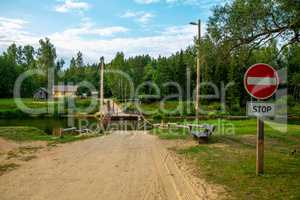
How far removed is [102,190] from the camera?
7.45 m

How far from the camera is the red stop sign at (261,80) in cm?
859

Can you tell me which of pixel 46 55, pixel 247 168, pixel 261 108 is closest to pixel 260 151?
pixel 247 168

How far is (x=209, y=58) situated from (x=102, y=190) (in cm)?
820

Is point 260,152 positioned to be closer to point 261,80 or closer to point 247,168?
point 247,168

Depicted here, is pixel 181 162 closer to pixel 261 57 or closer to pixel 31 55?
pixel 261 57

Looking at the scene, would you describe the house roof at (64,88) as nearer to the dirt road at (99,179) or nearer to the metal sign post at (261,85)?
the dirt road at (99,179)

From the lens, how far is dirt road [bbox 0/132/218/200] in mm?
7090

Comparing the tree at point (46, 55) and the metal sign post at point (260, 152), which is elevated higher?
the tree at point (46, 55)

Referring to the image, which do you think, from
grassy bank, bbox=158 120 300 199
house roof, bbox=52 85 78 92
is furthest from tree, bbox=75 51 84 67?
grassy bank, bbox=158 120 300 199

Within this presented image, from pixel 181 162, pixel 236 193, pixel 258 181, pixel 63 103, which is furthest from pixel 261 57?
pixel 63 103

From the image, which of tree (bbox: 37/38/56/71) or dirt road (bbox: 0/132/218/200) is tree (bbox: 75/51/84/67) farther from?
dirt road (bbox: 0/132/218/200)

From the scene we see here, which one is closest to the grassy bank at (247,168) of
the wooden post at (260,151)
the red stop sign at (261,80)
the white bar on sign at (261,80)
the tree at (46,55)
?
the wooden post at (260,151)

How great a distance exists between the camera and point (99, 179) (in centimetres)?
852

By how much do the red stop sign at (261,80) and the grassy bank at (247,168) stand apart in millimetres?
1978
